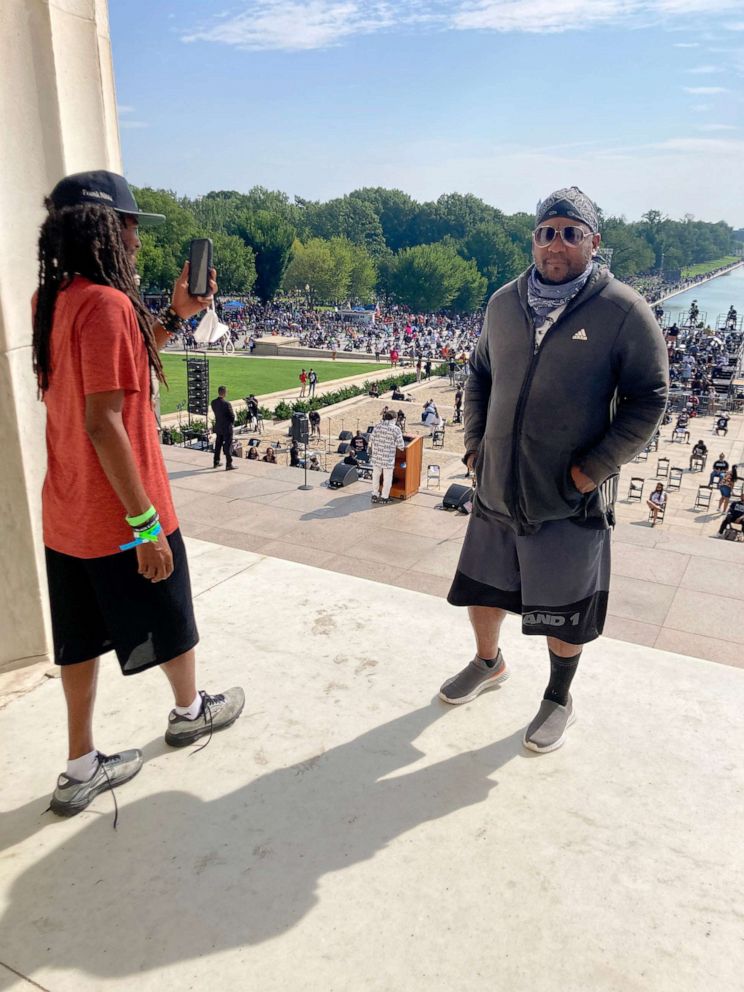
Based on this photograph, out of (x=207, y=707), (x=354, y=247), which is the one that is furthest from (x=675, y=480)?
(x=354, y=247)

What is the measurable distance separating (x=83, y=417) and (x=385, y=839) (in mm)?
1630

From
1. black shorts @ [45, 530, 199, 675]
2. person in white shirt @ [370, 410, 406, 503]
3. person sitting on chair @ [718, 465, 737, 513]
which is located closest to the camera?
black shorts @ [45, 530, 199, 675]

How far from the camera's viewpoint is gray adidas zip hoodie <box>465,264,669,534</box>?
2.38m

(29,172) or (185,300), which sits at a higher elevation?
(29,172)

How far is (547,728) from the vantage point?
2748 mm

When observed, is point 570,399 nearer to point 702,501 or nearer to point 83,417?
point 83,417

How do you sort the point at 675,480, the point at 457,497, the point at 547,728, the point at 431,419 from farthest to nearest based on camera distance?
the point at 431,419 < the point at 675,480 < the point at 457,497 < the point at 547,728

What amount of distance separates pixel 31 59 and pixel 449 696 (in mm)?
3036

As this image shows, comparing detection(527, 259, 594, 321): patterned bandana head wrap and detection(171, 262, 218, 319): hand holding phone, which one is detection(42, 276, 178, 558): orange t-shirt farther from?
detection(527, 259, 594, 321): patterned bandana head wrap

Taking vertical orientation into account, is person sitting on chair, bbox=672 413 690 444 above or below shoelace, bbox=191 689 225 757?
below

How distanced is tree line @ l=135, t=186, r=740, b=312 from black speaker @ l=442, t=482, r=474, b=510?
34.5 m

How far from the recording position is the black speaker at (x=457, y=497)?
6440 mm

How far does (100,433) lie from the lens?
194 cm

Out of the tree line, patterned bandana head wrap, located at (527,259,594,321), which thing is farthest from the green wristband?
the tree line
